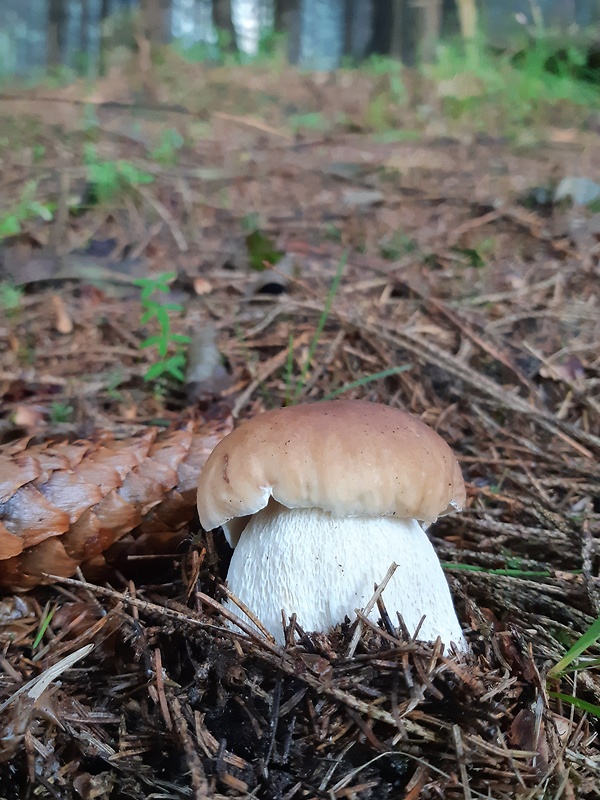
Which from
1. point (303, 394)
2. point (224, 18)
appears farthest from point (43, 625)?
point (224, 18)

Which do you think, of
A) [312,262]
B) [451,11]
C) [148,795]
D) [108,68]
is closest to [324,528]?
[148,795]

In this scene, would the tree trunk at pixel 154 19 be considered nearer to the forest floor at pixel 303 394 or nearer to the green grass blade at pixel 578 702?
the forest floor at pixel 303 394

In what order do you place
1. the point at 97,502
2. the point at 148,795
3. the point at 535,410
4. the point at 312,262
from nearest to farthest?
the point at 148,795 → the point at 97,502 → the point at 535,410 → the point at 312,262

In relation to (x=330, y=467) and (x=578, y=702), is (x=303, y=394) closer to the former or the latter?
(x=330, y=467)

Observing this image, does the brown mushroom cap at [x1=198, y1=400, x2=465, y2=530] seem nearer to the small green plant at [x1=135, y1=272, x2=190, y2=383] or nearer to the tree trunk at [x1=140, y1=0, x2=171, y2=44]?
the small green plant at [x1=135, y1=272, x2=190, y2=383]

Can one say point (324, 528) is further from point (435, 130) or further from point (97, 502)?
point (435, 130)

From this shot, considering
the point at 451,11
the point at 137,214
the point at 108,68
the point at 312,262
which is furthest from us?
the point at 451,11

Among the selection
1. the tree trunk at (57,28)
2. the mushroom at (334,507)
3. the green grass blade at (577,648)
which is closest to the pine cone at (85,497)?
the mushroom at (334,507)

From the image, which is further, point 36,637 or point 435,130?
point 435,130

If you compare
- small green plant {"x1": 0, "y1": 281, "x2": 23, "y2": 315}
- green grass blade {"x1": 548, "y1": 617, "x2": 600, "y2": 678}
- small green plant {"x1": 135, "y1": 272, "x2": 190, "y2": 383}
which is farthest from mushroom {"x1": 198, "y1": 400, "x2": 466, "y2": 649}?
small green plant {"x1": 0, "y1": 281, "x2": 23, "y2": 315}
